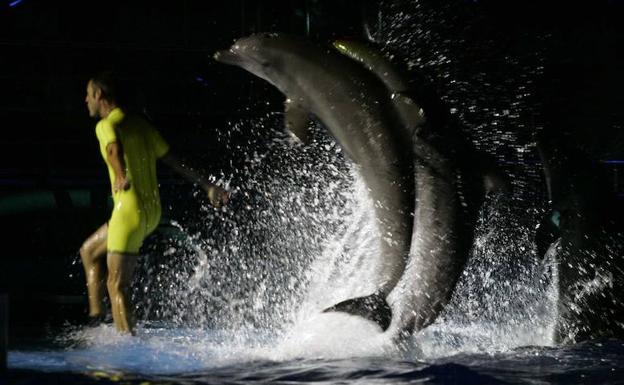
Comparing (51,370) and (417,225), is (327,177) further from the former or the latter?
(51,370)

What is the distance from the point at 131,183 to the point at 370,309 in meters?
1.84

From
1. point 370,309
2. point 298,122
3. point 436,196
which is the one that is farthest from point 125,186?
point 436,196

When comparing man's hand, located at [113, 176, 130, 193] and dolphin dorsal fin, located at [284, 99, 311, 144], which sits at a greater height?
dolphin dorsal fin, located at [284, 99, 311, 144]

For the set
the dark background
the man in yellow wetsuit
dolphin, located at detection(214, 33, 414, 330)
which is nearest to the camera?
dolphin, located at detection(214, 33, 414, 330)

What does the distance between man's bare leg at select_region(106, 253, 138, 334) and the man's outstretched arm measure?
65 cm

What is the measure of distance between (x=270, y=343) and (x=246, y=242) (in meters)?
6.22

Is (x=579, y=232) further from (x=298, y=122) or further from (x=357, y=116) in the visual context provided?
(x=298, y=122)

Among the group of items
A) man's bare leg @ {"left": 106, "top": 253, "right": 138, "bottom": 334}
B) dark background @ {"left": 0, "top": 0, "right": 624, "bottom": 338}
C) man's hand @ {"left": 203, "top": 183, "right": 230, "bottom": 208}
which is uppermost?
dark background @ {"left": 0, "top": 0, "right": 624, "bottom": 338}

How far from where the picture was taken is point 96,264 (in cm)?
767

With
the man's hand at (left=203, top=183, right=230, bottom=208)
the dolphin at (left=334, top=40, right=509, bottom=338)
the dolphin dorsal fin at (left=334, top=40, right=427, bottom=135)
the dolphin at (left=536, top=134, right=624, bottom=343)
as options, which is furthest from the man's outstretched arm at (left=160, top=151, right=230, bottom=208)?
the dolphin at (left=536, top=134, right=624, bottom=343)

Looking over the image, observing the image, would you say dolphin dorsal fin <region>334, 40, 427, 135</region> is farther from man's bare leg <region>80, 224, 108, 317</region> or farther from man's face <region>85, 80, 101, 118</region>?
man's bare leg <region>80, 224, 108, 317</region>

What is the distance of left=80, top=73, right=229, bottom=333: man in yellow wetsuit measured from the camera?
7289 mm

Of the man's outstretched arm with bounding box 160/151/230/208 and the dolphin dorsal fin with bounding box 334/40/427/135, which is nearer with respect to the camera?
the dolphin dorsal fin with bounding box 334/40/427/135

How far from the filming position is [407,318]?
267 inches
